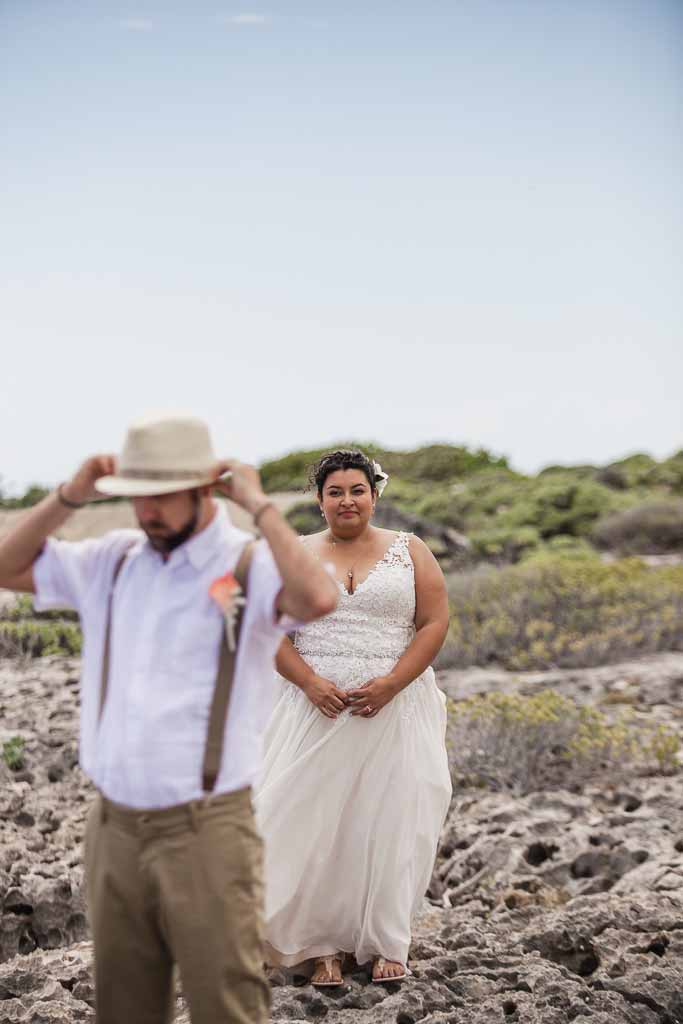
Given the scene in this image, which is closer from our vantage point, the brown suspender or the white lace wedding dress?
the brown suspender

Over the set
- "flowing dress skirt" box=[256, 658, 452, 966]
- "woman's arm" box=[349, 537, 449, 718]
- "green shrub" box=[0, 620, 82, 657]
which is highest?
"woman's arm" box=[349, 537, 449, 718]

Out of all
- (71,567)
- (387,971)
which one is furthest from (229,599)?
(387,971)

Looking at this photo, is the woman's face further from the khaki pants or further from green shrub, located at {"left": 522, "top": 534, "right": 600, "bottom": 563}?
green shrub, located at {"left": 522, "top": 534, "right": 600, "bottom": 563}

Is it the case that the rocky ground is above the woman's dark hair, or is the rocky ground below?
below

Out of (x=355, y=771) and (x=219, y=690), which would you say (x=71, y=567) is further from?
(x=355, y=771)

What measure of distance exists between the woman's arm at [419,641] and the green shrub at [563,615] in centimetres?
644

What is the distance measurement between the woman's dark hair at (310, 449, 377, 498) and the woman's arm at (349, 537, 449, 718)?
0.35 metres

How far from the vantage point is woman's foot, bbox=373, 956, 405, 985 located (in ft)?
13.7

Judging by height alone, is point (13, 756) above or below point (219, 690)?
below

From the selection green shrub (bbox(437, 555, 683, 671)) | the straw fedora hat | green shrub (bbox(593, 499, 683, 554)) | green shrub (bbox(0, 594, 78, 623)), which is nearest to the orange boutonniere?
the straw fedora hat

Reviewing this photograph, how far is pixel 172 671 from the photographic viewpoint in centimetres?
252

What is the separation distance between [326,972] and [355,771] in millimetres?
771

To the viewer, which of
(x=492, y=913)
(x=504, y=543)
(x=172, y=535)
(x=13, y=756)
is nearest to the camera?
(x=172, y=535)

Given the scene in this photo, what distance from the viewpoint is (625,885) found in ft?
18.1
